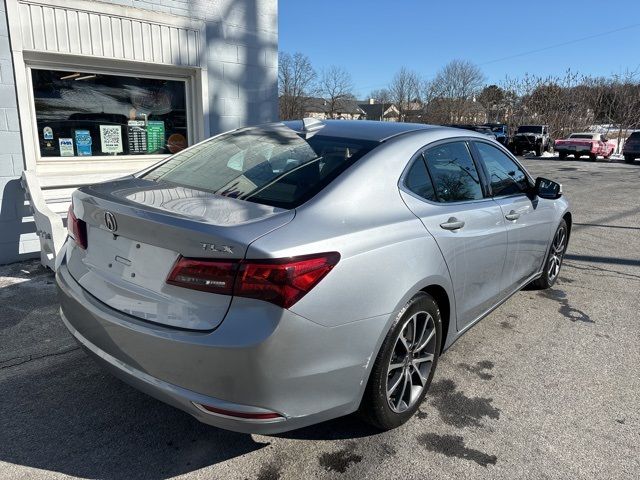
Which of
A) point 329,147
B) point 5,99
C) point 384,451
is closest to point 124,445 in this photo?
point 384,451

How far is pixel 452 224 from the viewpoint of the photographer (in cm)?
293

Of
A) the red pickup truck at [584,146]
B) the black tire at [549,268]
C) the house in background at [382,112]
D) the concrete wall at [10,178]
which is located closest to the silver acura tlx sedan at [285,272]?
the black tire at [549,268]

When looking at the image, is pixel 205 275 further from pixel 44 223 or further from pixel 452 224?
pixel 44 223

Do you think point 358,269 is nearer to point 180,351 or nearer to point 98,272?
point 180,351

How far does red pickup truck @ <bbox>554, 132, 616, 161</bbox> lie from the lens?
27281mm

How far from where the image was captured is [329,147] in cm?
286

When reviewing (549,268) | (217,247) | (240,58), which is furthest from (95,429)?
(240,58)

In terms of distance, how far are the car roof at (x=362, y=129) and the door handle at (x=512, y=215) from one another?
0.83 m

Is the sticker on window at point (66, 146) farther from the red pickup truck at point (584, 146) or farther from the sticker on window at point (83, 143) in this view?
the red pickup truck at point (584, 146)

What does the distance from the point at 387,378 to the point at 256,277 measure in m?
0.97

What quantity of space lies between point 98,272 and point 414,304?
5.17ft

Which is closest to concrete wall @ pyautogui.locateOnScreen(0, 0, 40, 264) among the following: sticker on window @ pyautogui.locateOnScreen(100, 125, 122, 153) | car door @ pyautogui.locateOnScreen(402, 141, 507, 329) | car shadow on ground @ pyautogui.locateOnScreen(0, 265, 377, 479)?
sticker on window @ pyautogui.locateOnScreen(100, 125, 122, 153)

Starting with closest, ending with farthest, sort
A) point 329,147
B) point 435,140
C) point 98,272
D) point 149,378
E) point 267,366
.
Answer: point 267,366
point 149,378
point 98,272
point 329,147
point 435,140

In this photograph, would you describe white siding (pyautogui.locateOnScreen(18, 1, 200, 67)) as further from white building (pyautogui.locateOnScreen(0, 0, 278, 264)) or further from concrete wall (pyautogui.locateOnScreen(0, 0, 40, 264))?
concrete wall (pyautogui.locateOnScreen(0, 0, 40, 264))
